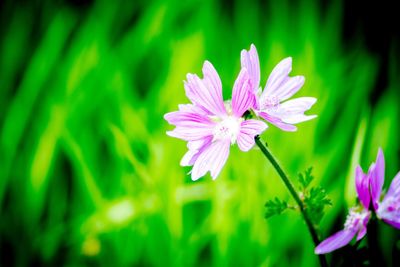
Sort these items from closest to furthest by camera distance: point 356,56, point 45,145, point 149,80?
point 45,145 < point 356,56 < point 149,80

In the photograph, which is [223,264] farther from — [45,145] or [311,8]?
[311,8]

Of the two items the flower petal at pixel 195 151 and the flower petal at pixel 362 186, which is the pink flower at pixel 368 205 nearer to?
the flower petal at pixel 362 186

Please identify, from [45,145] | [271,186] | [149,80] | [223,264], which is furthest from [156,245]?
[149,80]

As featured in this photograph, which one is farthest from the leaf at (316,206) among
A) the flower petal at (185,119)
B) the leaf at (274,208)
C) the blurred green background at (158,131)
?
the blurred green background at (158,131)

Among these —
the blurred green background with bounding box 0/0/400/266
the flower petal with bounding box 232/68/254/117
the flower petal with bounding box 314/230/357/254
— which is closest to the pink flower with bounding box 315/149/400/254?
the flower petal with bounding box 314/230/357/254

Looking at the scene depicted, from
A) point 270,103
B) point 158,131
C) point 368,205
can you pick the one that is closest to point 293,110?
point 270,103

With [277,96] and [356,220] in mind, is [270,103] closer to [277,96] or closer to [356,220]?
[277,96]
